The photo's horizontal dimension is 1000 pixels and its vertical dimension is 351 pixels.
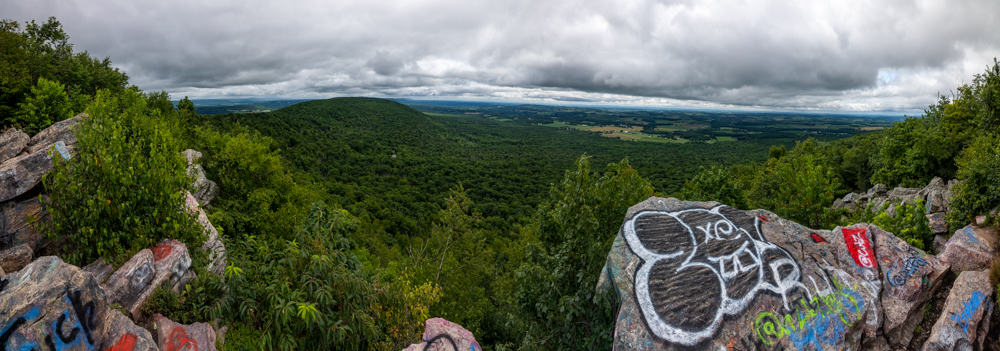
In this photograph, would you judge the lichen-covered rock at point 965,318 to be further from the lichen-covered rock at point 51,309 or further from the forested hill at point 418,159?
the forested hill at point 418,159

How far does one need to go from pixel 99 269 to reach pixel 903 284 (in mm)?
19640

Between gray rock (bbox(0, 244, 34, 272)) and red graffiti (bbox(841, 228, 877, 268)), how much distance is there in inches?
823

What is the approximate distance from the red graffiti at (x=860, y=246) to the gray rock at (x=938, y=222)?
4.03 meters

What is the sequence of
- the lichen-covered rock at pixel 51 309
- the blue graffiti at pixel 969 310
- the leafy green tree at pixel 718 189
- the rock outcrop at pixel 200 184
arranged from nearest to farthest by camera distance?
1. the lichen-covered rock at pixel 51 309
2. the blue graffiti at pixel 969 310
3. the leafy green tree at pixel 718 189
4. the rock outcrop at pixel 200 184

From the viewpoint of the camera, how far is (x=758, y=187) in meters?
27.7

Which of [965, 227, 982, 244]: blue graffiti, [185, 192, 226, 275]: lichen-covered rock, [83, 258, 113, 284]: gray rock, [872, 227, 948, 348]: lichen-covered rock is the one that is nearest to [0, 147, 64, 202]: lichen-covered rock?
[185, 192, 226, 275]: lichen-covered rock

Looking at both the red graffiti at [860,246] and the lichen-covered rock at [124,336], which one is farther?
the red graffiti at [860,246]

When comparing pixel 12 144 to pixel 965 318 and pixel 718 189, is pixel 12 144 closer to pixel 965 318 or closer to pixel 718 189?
pixel 718 189

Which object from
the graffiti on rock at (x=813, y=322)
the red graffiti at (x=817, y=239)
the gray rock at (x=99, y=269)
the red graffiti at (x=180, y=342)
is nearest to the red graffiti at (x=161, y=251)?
the gray rock at (x=99, y=269)

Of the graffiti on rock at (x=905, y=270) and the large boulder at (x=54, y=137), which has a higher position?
the large boulder at (x=54, y=137)

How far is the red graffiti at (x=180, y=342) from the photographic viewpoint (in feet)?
25.8

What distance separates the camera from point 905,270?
9125 mm

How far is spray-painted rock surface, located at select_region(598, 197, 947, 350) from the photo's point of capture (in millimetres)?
8117

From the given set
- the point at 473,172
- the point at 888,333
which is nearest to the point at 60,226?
the point at 888,333
